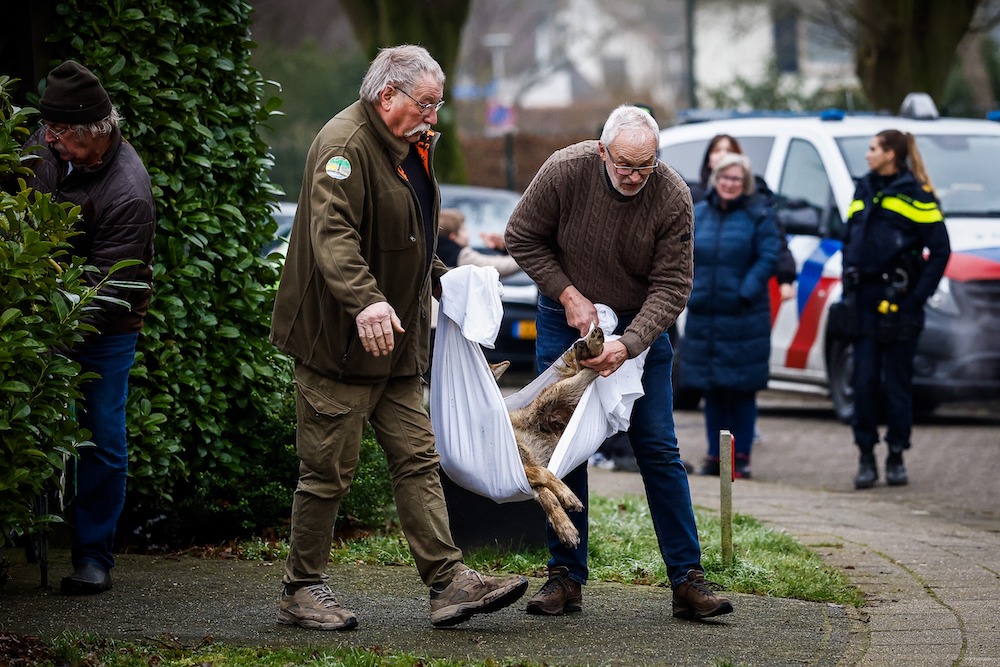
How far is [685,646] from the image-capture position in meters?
5.08

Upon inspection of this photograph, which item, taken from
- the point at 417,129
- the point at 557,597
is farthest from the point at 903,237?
the point at 417,129

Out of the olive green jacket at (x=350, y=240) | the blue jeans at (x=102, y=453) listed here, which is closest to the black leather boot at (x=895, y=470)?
the olive green jacket at (x=350, y=240)

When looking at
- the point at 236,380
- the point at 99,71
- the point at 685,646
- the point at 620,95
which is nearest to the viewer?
the point at 685,646

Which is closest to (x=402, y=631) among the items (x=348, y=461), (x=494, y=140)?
(x=348, y=461)

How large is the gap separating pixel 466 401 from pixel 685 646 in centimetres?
115

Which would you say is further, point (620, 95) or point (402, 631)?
point (620, 95)

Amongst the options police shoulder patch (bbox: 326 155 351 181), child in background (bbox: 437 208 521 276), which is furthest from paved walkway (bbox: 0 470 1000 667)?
child in background (bbox: 437 208 521 276)

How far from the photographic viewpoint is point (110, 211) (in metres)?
5.55

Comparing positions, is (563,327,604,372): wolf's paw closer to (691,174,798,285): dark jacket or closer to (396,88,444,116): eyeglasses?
(396,88,444,116): eyeglasses

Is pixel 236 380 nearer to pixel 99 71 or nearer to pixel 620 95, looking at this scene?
pixel 99 71

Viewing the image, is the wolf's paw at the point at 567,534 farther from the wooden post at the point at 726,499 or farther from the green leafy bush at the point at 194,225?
the green leafy bush at the point at 194,225

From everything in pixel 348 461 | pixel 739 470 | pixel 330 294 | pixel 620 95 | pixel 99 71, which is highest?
pixel 620 95

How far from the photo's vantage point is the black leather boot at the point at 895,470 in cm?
948

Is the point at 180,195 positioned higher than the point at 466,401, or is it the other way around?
the point at 180,195
